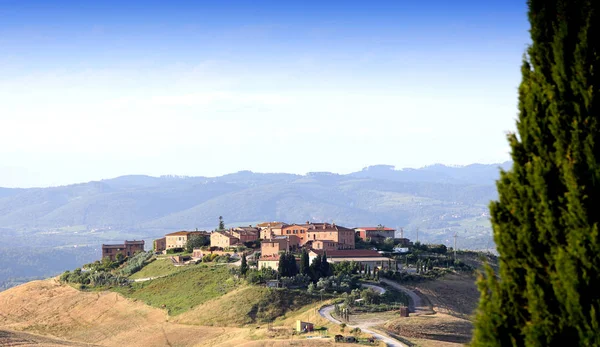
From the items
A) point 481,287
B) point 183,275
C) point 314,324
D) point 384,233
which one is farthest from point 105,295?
point 481,287

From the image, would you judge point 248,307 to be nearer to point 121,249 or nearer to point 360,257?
point 360,257

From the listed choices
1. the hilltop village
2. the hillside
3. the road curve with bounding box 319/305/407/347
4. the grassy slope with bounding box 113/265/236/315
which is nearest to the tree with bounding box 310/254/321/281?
the hilltop village

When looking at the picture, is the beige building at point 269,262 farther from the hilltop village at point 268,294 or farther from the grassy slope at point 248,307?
the grassy slope at point 248,307

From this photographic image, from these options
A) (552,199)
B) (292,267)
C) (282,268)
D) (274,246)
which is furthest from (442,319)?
(552,199)

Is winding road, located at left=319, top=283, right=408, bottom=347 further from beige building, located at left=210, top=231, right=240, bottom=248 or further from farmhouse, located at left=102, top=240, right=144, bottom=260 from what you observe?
farmhouse, located at left=102, top=240, right=144, bottom=260

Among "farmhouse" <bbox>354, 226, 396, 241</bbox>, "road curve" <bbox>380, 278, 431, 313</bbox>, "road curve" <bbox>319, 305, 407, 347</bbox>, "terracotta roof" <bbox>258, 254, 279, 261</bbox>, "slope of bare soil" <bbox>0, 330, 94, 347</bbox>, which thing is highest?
"farmhouse" <bbox>354, 226, 396, 241</bbox>

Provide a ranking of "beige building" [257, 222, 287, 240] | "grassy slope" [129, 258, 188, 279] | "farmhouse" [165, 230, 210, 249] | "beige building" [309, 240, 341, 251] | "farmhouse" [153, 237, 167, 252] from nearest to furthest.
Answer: "grassy slope" [129, 258, 188, 279] < "beige building" [309, 240, 341, 251] < "beige building" [257, 222, 287, 240] < "farmhouse" [165, 230, 210, 249] < "farmhouse" [153, 237, 167, 252]

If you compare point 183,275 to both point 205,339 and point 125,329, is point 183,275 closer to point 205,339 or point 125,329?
point 125,329
